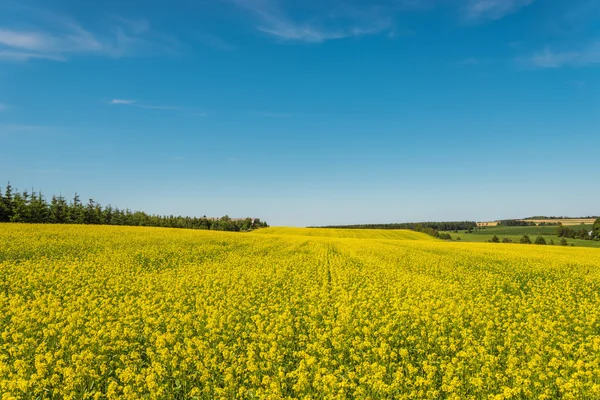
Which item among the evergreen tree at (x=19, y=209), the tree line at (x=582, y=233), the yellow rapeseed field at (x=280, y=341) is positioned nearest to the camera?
the yellow rapeseed field at (x=280, y=341)

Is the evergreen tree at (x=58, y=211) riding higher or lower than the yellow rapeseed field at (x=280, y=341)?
higher

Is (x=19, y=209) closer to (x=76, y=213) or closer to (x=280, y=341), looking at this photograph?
(x=76, y=213)

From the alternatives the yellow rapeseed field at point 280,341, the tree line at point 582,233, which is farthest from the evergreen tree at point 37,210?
the tree line at point 582,233

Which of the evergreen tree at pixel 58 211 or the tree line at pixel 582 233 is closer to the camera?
the evergreen tree at pixel 58 211

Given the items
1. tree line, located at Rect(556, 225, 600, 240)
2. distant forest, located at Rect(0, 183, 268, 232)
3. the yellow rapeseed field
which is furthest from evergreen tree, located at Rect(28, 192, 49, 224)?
tree line, located at Rect(556, 225, 600, 240)

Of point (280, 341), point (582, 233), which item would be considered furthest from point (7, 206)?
point (582, 233)

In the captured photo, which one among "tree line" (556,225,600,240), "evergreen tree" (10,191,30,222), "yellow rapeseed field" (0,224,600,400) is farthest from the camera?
"tree line" (556,225,600,240)

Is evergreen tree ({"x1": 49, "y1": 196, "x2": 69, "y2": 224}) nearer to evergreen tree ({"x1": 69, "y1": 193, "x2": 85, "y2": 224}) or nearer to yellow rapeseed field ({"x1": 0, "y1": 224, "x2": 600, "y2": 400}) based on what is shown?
evergreen tree ({"x1": 69, "y1": 193, "x2": 85, "y2": 224})

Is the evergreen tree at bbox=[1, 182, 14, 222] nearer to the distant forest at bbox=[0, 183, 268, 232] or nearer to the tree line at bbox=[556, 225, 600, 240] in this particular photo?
the distant forest at bbox=[0, 183, 268, 232]

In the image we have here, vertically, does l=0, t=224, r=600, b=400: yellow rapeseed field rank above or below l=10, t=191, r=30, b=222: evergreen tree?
below

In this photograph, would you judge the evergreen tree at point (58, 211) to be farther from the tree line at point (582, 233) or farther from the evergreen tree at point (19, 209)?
the tree line at point (582, 233)

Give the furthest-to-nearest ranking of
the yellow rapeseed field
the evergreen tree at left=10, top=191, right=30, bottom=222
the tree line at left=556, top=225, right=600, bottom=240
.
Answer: the tree line at left=556, top=225, right=600, bottom=240 → the evergreen tree at left=10, top=191, right=30, bottom=222 → the yellow rapeseed field

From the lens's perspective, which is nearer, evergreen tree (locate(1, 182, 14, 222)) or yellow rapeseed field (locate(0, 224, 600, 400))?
yellow rapeseed field (locate(0, 224, 600, 400))

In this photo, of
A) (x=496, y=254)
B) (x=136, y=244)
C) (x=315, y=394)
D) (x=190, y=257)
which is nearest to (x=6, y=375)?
(x=315, y=394)
